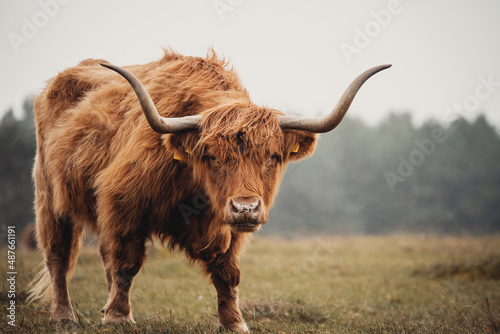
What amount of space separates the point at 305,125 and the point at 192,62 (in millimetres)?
1391

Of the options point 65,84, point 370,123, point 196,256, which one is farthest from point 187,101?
point 370,123

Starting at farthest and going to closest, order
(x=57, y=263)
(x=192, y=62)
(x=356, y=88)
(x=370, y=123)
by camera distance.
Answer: (x=370, y=123)
(x=57, y=263)
(x=192, y=62)
(x=356, y=88)

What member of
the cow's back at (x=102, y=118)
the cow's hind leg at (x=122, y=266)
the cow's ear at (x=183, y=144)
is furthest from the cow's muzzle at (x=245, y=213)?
the cow's hind leg at (x=122, y=266)

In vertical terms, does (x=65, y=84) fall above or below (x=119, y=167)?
above

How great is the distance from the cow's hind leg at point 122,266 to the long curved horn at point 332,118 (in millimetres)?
1691

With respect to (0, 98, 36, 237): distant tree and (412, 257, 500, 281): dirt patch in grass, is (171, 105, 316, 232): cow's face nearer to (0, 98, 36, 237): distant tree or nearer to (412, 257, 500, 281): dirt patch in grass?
(412, 257, 500, 281): dirt patch in grass

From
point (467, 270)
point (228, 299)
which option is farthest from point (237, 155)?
point (467, 270)

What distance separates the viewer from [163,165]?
3.60 m

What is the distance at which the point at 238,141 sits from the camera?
10.6ft

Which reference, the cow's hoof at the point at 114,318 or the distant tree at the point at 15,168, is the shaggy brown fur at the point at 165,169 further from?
the distant tree at the point at 15,168

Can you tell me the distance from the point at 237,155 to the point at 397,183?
3774cm

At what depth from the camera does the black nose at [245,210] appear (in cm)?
290

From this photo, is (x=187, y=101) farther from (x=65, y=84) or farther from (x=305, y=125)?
(x=65, y=84)

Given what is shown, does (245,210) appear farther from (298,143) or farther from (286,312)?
(286,312)
